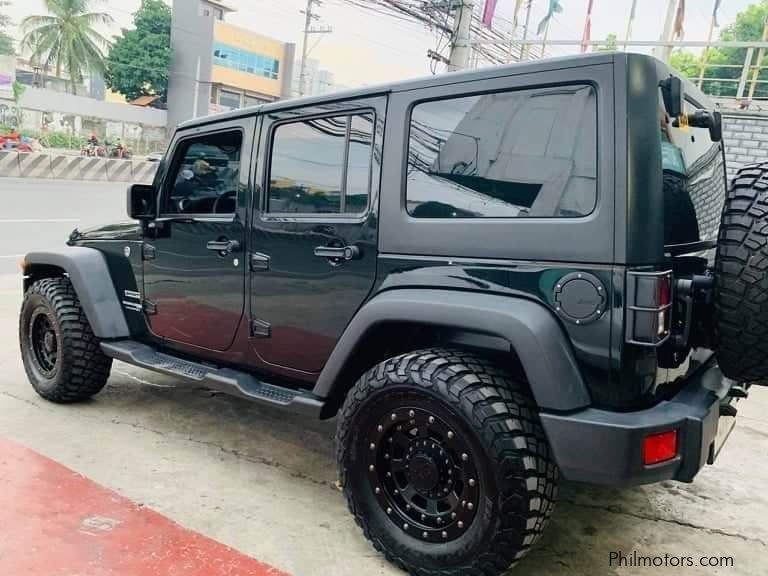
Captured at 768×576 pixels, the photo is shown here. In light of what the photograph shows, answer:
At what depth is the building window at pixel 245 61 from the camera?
46938 millimetres

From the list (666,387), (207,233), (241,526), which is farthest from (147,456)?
(666,387)

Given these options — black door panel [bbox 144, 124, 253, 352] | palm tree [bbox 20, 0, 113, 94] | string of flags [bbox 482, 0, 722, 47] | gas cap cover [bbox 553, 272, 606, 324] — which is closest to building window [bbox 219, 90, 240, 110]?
palm tree [bbox 20, 0, 113, 94]

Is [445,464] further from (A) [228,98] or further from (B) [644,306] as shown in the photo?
(A) [228,98]

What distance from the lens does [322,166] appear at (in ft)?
9.78

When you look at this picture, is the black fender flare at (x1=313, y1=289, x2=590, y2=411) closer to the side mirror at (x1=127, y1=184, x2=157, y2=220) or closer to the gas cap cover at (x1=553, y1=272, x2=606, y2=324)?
the gas cap cover at (x1=553, y1=272, x2=606, y2=324)

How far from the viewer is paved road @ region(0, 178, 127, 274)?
9.73m

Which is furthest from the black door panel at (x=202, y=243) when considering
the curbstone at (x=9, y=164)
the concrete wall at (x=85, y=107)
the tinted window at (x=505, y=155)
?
the concrete wall at (x=85, y=107)

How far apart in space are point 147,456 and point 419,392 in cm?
180

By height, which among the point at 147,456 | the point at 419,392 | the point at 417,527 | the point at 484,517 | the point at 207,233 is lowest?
the point at 147,456

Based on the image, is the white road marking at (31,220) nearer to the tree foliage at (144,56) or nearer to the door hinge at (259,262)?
the door hinge at (259,262)

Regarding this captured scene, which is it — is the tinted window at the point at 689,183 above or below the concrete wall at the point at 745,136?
below

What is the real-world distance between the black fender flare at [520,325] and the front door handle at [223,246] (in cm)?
108

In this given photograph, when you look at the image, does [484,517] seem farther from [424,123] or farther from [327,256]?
[424,123]

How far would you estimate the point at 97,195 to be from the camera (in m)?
16.5
